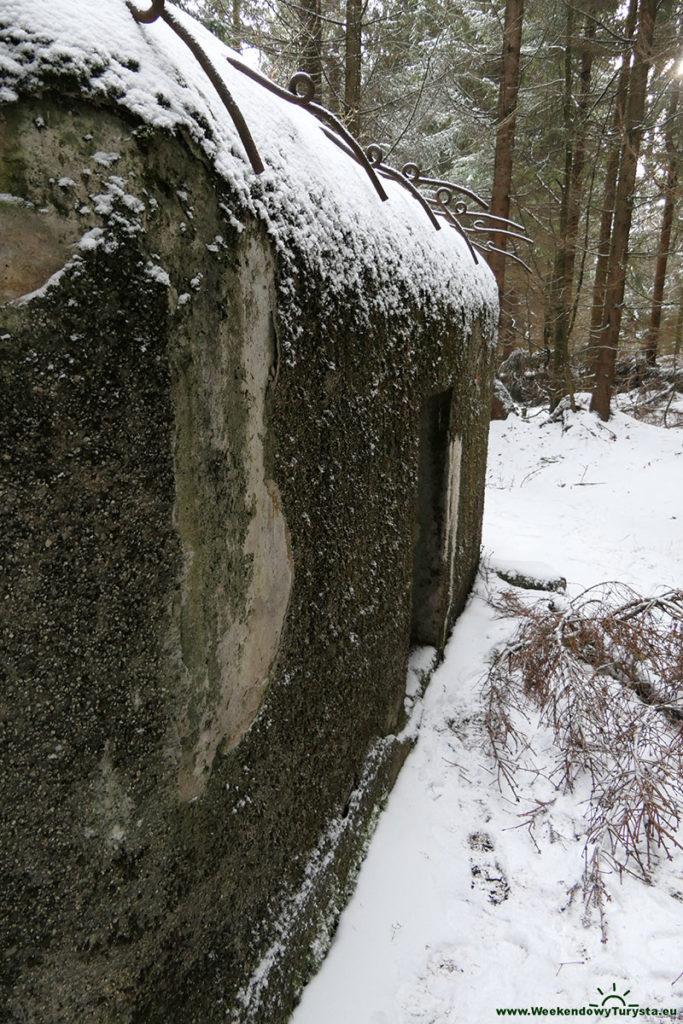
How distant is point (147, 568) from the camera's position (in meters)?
1.04

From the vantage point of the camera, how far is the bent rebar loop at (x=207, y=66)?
97 cm

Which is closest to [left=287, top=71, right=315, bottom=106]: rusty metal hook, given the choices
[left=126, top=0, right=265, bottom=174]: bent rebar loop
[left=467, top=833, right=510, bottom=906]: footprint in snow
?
[left=126, top=0, right=265, bottom=174]: bent rebar loop

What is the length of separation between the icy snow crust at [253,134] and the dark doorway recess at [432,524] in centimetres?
77

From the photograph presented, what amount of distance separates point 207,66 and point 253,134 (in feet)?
0.70

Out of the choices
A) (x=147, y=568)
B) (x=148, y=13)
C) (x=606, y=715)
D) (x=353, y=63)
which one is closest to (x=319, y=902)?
(x=147, y=568)

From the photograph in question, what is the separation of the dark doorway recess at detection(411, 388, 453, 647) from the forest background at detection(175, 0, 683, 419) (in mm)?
4795

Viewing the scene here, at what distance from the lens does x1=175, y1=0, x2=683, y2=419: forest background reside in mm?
7023

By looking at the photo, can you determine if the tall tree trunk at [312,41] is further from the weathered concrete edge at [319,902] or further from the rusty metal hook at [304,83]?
the weathered concrete edge at [319,902]

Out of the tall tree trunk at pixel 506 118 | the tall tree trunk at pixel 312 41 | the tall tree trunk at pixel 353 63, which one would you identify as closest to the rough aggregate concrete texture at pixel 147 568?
the tall tree trunk at pixel 312 41

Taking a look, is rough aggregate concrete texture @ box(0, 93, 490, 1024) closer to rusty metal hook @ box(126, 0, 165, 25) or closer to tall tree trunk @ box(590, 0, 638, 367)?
rusty metal hook @ box(126, 0, 165, 25)

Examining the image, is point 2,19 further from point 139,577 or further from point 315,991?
point 315,991

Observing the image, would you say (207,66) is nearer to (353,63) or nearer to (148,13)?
(148,13)

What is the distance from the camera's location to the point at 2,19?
805mm

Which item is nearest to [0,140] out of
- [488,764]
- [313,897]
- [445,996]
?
[313,897]
